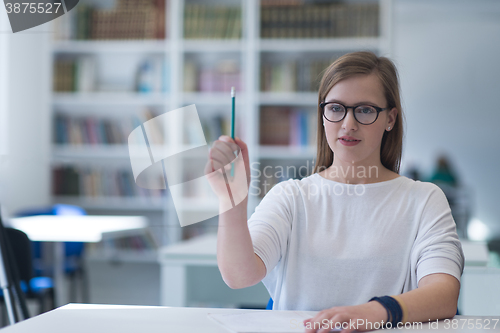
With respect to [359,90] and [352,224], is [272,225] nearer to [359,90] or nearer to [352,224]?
[352,224]

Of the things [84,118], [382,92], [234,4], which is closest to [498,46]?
[234,4]

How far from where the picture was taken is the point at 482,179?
663 centimetres

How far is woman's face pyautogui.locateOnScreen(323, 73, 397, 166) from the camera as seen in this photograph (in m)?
1.06

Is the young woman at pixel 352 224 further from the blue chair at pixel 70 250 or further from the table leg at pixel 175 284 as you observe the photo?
the blue chair at pixel 70 250

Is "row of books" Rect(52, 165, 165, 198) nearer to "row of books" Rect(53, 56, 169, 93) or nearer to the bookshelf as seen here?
the bookshelf

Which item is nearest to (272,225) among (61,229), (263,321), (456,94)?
(263,321)

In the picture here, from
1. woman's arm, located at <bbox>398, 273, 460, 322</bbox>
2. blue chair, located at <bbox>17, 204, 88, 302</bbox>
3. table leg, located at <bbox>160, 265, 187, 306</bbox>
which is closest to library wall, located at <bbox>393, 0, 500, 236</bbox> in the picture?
blue chair, located at <bbox>17, 204, 88, 302</bbox>

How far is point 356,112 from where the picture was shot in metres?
1.06

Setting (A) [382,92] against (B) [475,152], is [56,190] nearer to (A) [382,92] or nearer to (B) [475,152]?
(A) [382,92]

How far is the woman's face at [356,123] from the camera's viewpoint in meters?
1.06

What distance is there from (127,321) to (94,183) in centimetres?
284

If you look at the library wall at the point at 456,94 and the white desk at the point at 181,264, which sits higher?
the library wall at the point at 456,94

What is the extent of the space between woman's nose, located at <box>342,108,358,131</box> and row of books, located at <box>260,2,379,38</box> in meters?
2.35

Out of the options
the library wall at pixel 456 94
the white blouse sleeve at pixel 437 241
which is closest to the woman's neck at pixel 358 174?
the white blouse sleeve at pixel 437 241
